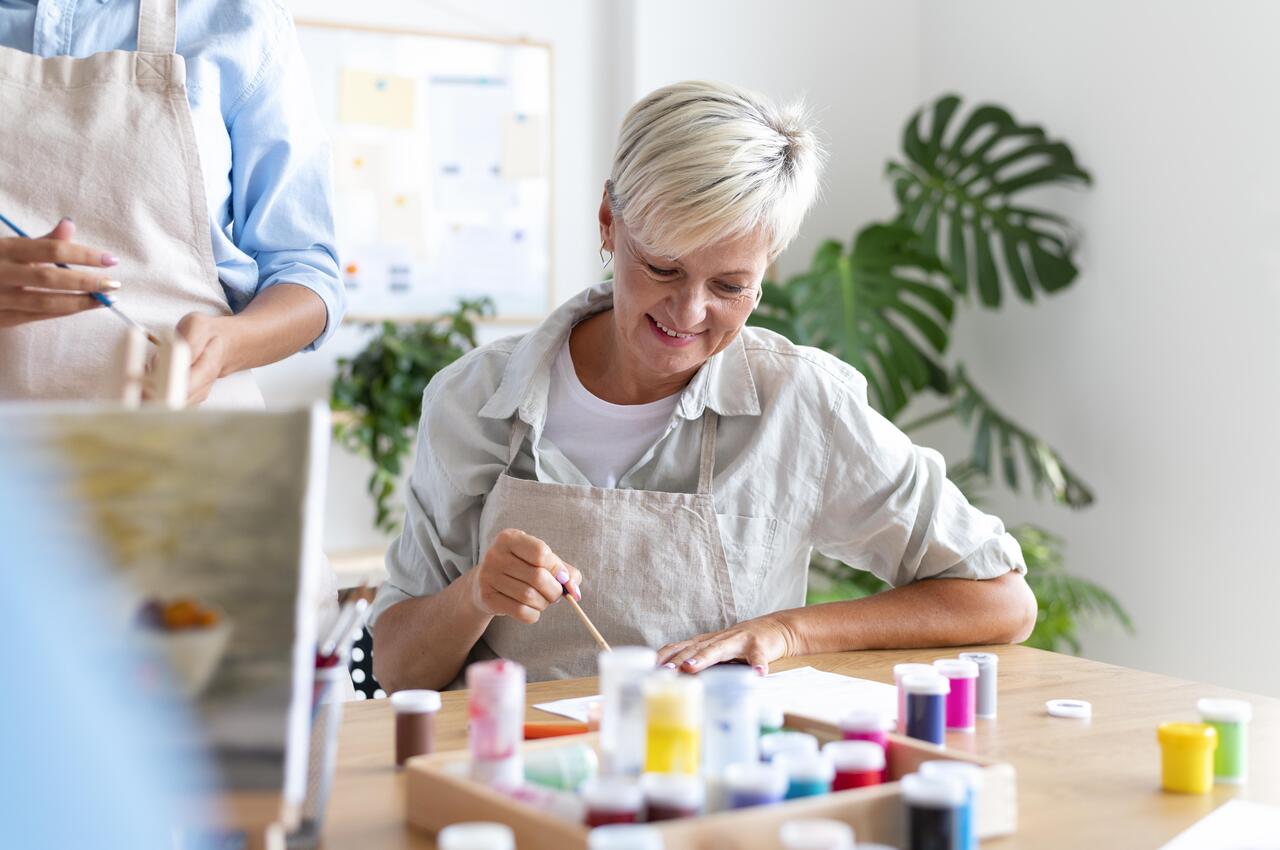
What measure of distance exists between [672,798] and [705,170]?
2.67ft

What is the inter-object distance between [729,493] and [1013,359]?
83.2 inches

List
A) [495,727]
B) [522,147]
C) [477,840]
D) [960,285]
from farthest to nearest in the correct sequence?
1. [522,147]
2. [960,285]
3. [495,727]
4. [477,840]

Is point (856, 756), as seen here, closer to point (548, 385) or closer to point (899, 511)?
point (899, 511)

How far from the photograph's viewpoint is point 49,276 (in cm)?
111

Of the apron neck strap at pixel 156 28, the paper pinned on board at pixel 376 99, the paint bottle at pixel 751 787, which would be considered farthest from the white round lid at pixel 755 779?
the paper pinned on board at pixel 376 99

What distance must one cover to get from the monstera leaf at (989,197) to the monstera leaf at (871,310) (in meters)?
0.09

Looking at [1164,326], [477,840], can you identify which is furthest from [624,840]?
[1164,326]

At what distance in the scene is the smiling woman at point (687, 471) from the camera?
1.48 metres

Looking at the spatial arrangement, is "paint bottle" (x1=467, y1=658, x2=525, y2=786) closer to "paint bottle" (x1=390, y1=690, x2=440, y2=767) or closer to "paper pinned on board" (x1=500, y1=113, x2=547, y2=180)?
"paint bottle" (x1=390, y1=690, x2=440, y2=767)

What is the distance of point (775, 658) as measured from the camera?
1467 mm

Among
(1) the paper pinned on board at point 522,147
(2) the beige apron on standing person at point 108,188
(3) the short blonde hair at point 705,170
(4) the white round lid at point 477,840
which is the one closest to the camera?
(4) the white round lid at point 477,840

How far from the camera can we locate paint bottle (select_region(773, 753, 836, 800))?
33.8 inches

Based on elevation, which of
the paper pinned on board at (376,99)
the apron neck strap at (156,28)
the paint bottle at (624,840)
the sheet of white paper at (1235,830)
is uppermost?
the paper pinned on board at (376,99)

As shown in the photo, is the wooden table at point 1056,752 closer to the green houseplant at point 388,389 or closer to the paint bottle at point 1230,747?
the paint bottle at point 1230,747
